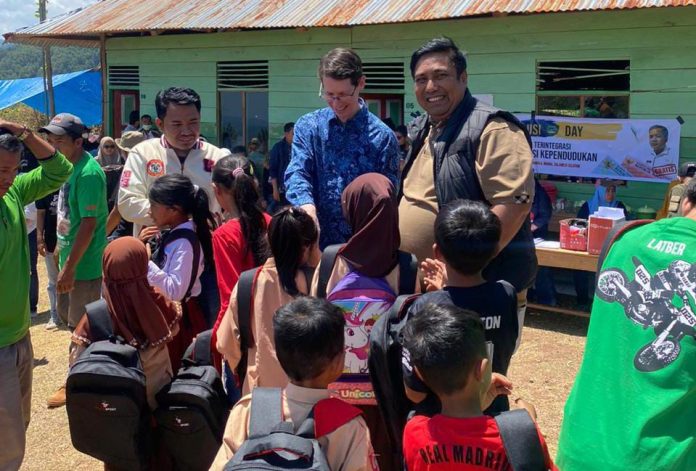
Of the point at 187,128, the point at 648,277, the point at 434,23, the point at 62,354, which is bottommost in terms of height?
the point at 62,354

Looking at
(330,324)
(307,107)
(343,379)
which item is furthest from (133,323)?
(307,107)

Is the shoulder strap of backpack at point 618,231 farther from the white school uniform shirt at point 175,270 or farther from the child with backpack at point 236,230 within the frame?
the white school uniform shirt at point 175,270

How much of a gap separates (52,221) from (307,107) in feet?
17.2

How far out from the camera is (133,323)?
299cm

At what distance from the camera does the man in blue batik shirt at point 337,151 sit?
10.8ft

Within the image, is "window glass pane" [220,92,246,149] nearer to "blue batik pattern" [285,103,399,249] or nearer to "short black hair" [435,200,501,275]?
"blue batik pattern" [285,103,399,249]

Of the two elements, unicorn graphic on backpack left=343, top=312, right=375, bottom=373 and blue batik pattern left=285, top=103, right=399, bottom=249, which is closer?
unicorn graphic on backpack left=343, top=312, right=375, bottom=373

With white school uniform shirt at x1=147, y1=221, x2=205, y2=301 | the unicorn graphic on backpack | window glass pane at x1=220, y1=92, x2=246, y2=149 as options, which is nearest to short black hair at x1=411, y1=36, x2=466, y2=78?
the unicorn graphic on backpack

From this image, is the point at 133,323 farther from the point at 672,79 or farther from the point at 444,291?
the point at 672,79

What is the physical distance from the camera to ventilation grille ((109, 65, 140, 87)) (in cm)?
1347

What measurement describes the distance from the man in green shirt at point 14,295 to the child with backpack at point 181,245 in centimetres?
58

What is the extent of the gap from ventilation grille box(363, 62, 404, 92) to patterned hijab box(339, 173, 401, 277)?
24.6 feet

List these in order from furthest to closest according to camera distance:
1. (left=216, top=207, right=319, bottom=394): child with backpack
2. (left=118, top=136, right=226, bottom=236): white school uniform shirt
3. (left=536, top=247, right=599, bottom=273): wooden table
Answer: (left=536, top=247, right=599, bottom=273): wooden table → (left=118, top=136, right=226, bottom=236): white school uniform shirt → (left=216, top=207, right=319, bottom=394): child with backpack

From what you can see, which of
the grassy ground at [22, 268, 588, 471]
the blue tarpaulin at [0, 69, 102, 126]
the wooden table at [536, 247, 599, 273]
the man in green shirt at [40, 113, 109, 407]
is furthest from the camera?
the blue tarpaulin at [0, 69, 102, 126]
